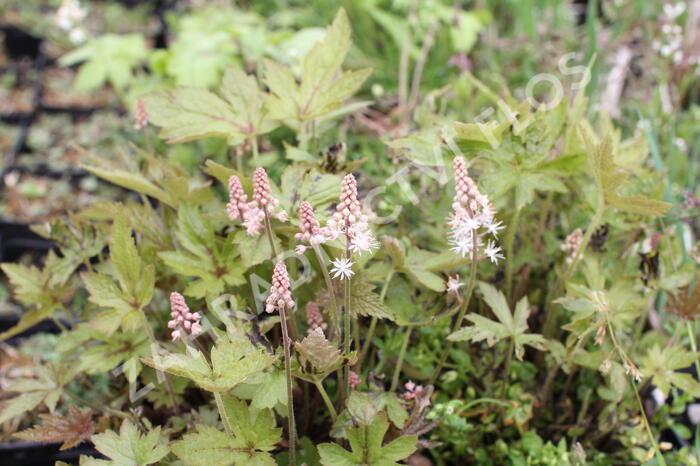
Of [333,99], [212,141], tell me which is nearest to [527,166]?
[333,99]

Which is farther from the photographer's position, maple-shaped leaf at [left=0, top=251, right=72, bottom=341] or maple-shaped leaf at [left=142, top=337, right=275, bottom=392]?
maple-shaped leaf at [left=0, top=251, right=72, bottom=341]

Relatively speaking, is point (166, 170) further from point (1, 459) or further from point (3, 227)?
point (3, 227)

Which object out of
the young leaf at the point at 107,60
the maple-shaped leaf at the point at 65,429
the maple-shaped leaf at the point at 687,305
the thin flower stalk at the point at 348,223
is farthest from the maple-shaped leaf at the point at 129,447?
the young leaf at the point at 107,60

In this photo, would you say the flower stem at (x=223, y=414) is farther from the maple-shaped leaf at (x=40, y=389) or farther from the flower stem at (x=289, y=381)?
the maple-shaped leaf at (x=40, y=389)

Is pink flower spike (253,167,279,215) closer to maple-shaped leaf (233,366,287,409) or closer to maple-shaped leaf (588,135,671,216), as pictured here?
maple-shaped leaf (233,366,287,409)

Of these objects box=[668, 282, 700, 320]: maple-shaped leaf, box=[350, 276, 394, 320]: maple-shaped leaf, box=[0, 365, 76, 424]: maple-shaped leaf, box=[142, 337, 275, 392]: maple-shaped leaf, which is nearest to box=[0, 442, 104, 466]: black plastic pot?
box=[0, 365, 76, 424]: maple-shaped leaf

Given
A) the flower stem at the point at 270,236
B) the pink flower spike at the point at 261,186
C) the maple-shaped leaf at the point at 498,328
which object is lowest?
the maple-shaped leaf at the point at 498,328

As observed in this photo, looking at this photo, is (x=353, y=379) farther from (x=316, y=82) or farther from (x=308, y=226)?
(x=316, y=82)
